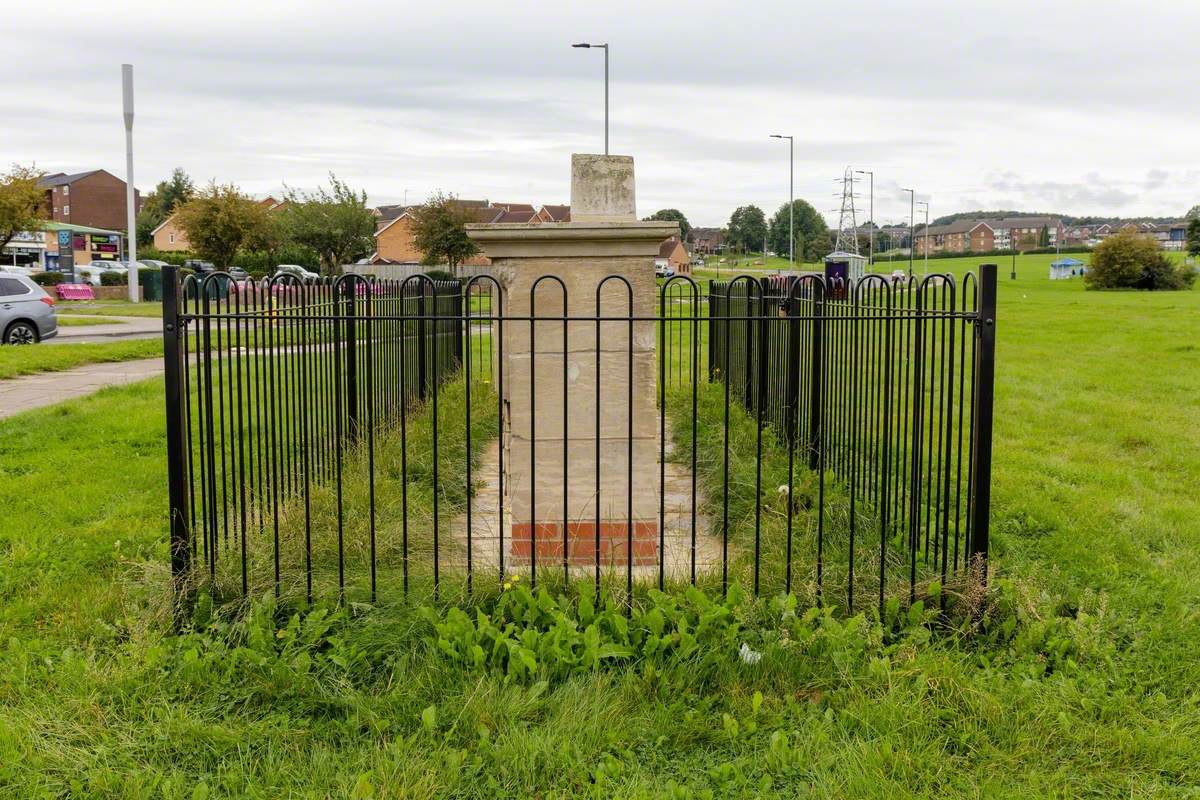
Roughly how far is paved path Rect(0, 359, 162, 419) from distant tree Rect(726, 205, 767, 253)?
299 feet

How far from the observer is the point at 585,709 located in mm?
3531

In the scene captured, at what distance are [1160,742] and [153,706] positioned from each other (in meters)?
3.47

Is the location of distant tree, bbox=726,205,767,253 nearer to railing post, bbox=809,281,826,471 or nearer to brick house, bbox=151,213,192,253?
brick house, bbox=151,213,192,253

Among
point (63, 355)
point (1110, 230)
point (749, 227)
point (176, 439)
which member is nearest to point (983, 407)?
point (176, 439)

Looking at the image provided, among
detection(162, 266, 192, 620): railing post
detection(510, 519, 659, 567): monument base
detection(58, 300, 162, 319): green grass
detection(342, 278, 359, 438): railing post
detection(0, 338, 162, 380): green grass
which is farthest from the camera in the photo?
detection(58, 300, 162, 319): green grass

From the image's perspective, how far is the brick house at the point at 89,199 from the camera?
7844 cm

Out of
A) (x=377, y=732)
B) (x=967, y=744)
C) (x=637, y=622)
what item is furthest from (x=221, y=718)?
(x=967, y=744)

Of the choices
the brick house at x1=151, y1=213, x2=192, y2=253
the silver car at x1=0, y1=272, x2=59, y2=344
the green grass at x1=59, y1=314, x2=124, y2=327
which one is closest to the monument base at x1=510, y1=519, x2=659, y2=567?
the silver car at x1=0, y1=272, x2=59, y2=344

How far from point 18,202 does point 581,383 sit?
1481 inches

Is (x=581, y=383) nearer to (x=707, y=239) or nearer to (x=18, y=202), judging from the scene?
(x=18, y=202)

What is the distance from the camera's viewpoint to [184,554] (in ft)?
14.4

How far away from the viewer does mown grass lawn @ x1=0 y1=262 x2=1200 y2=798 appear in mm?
3182

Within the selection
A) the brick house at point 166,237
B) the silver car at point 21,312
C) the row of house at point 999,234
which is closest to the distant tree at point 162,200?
the brick house at point 166,237

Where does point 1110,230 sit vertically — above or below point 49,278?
above
